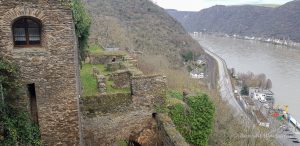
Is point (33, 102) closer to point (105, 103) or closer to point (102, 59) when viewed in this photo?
point (105, 103)

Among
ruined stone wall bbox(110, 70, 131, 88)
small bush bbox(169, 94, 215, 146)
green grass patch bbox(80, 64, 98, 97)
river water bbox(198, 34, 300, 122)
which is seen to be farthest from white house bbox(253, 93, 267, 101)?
small bush bbox(169, 94, 215, 146)

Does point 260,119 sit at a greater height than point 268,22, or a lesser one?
lesser

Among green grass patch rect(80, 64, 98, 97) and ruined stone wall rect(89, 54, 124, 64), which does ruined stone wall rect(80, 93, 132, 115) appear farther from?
ruined stone wall rect(89, 54, 124, 64)

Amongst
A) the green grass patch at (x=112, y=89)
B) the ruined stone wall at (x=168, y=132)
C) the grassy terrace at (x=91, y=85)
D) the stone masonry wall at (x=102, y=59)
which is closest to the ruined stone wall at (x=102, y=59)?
the stone masonry wall at (x=102, y=59)

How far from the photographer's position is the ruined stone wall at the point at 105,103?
36.3ft

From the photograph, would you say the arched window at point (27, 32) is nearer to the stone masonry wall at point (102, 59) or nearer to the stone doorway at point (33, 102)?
the stone doorway at point (33, 102)

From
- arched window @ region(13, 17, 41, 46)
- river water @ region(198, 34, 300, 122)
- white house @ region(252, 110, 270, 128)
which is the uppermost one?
arched window @ region(13, 17, 41, 46)

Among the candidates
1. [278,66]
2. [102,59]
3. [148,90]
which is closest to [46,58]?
[148,90]

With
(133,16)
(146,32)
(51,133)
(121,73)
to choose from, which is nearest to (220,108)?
(121,73)

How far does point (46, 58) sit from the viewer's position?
8.39m

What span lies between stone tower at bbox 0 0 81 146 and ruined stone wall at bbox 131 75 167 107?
3.16m

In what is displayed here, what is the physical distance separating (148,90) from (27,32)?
5.08m

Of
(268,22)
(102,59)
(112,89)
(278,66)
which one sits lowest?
(278,66)

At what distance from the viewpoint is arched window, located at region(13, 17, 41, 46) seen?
8.21 metres
